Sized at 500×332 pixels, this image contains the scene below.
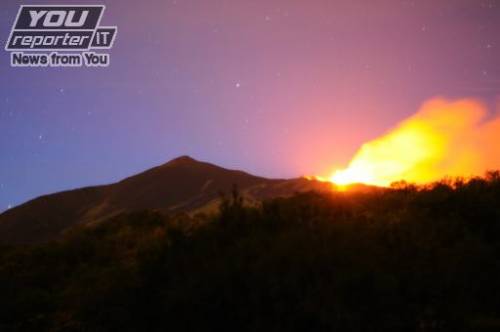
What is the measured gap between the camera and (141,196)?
7019cm

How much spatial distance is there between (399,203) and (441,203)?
1.78 metres

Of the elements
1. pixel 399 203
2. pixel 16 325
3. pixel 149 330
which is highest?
pixel 399 203

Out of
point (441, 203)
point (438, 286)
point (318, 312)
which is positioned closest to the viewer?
point (318, 312)

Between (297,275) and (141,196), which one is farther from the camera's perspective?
(141,196)

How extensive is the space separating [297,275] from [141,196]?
5740 cm

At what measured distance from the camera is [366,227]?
1786 centimetres

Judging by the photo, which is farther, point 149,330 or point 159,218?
point 159,218

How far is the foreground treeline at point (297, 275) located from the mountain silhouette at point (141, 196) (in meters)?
33.3

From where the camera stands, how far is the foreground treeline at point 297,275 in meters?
13.6

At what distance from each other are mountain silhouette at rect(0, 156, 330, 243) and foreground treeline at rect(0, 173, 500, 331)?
33331mm

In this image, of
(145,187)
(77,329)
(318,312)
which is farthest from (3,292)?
(145,187)

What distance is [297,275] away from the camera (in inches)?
563

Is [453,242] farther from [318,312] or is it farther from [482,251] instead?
[318,312]

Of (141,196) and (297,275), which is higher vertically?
(141,196)
